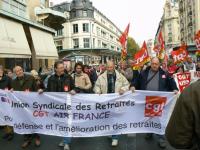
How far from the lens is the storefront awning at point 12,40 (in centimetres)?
1850

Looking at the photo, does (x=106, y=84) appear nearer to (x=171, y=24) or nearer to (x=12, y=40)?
(x=12, y=40)

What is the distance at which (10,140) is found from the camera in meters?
7.78

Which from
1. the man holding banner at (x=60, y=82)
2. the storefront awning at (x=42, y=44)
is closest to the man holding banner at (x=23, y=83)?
the man holding banner at (x=60, y=82)

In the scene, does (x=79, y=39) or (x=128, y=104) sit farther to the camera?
(x=79, y=39)

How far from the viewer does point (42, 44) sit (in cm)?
2588

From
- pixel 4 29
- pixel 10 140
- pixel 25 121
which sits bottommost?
pixel 10 140

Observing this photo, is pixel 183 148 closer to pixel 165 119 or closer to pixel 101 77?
pixel 165 119

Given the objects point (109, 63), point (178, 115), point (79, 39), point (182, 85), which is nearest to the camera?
point (178, 115)

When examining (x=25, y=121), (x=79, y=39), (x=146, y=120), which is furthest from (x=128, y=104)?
(x=79, y=39)

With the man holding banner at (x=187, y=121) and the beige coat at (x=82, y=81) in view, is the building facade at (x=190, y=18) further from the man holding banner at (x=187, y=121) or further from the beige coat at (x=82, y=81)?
the man holding banner at (x=187, y=121)

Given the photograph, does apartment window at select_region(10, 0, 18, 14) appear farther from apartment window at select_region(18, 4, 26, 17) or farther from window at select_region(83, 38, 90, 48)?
window at select_region(83, 38, 90, 48)

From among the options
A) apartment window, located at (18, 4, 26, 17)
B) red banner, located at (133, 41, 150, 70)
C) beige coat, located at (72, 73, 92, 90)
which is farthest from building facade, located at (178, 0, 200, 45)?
beige coat, located at (72, 73, 92, 90)

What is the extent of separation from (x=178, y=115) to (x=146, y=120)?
4999 mm


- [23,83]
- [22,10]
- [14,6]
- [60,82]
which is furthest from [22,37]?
[60,82]
